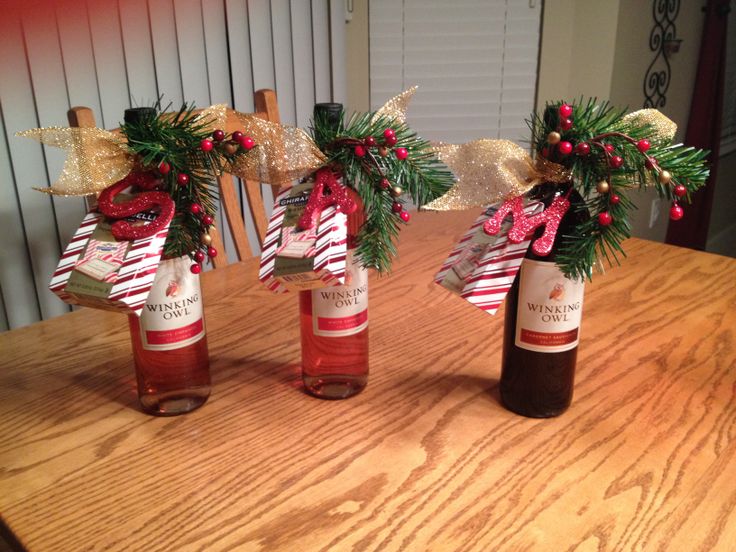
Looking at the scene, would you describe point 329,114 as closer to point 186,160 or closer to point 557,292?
point 186,160

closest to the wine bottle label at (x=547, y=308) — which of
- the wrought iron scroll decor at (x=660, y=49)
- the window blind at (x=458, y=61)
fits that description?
the window blind at (x=458, y=61)

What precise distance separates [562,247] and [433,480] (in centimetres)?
26

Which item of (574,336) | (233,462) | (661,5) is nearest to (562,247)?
(574,336)

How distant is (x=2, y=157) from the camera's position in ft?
5.27

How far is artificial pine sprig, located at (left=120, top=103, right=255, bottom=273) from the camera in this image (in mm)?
654

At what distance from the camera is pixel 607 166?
62 cm

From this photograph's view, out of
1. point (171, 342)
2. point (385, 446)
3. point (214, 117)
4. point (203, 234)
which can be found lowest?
point (385, 446)

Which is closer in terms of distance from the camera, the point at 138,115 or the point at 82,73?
the point at 138,115

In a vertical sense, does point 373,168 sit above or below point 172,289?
above

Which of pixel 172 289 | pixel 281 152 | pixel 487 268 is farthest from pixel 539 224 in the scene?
pixel 172 289

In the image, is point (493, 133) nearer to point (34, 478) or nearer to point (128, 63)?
point (128, 63)

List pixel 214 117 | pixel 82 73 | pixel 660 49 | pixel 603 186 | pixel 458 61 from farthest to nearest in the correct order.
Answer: pixel 660 49, pixel 458 61, pixel 82 73, pixel 214 117, pixel 603 186

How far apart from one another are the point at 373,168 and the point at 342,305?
0.15 metres

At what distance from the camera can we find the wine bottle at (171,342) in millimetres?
676
